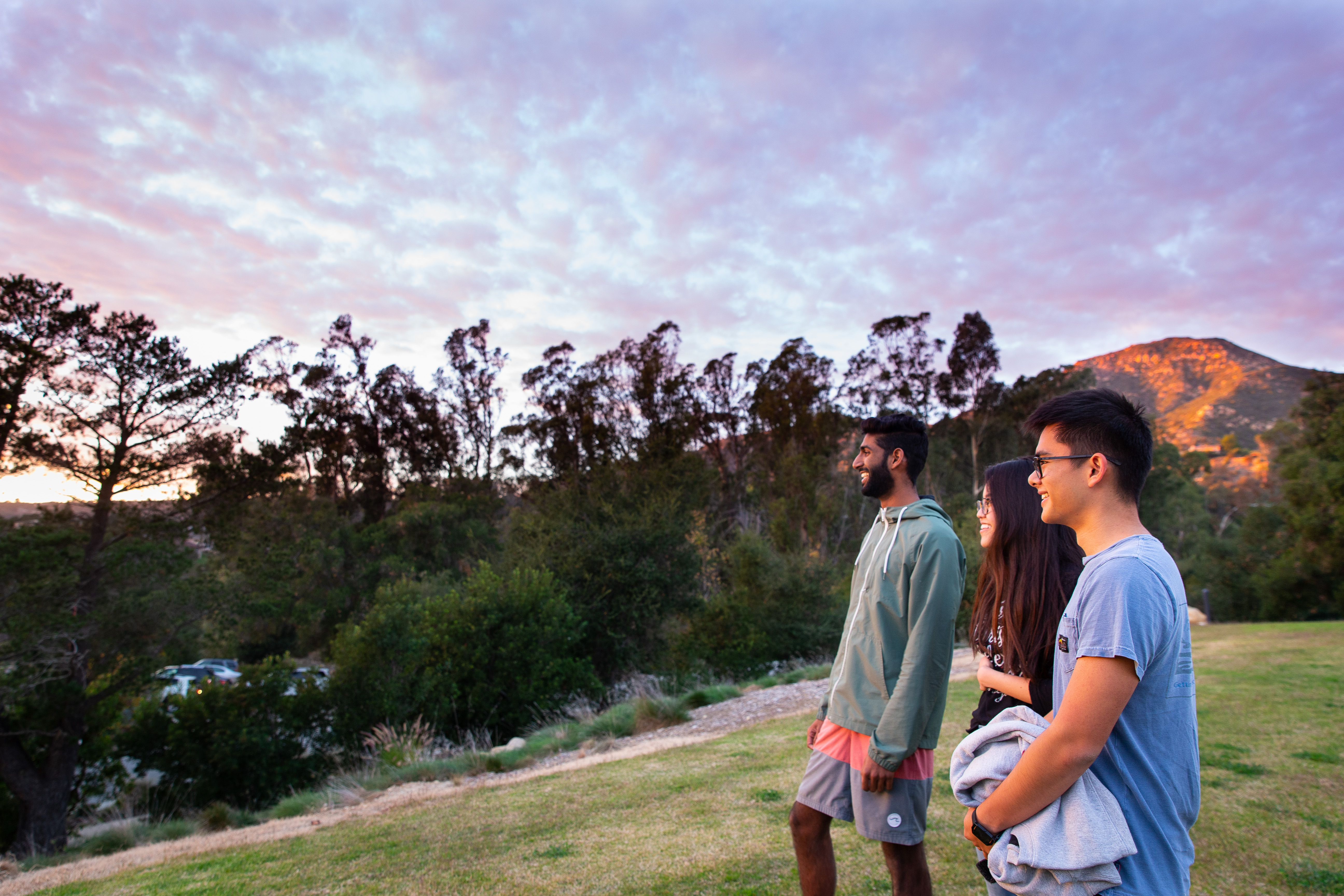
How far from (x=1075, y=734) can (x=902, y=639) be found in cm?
126

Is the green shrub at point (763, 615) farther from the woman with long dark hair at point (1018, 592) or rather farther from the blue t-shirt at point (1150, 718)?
the blue t-shirt at point (1150, 718)

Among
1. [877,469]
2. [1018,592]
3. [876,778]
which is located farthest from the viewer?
[877,469]

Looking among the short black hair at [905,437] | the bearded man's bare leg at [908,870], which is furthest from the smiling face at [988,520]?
the bearded man's bare leg at [908,870]

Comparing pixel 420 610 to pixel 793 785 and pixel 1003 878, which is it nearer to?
pixel 793 785

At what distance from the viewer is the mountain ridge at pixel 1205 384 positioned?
86.6 m

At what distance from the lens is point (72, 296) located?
1581cm

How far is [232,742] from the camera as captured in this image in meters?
15.2

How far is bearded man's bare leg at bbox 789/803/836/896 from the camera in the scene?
8.39ft

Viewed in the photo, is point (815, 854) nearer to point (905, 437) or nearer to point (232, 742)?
point (905, 437)

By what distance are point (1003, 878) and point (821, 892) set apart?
135 cm

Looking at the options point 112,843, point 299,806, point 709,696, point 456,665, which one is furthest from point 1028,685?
point 456,665

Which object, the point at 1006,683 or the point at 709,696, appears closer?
the point at 1006,683

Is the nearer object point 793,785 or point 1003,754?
point 1003,754

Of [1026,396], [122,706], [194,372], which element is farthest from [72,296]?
[1026,396]
